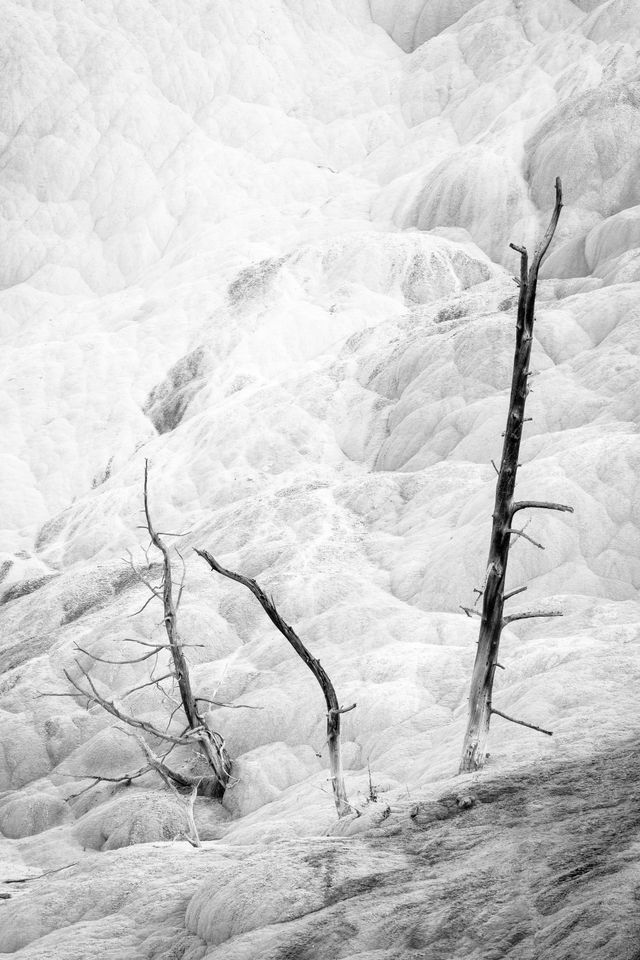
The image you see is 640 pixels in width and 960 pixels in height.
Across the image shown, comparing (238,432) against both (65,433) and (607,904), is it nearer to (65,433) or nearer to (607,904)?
(65,433)

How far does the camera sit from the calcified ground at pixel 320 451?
7.04 metres

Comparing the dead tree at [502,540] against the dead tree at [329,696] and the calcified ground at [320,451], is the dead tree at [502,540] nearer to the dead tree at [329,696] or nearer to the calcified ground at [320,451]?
the calcified ground at [320,451]

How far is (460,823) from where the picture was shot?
283 inches

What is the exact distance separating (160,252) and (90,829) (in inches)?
1779

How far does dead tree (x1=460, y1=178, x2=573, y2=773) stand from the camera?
25.4 feet

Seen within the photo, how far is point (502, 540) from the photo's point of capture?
27.2 ft

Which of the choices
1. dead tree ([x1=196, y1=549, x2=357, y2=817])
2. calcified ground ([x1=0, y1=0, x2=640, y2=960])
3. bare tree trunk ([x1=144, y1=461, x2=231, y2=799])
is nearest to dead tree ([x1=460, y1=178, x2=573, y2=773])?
calcified ground ([x1=0, y1=0, x2=640, y2=960])

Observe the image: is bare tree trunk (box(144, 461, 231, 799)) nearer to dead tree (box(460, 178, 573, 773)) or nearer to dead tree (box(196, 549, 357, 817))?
dead tree (box(196, 549, 357, 817))

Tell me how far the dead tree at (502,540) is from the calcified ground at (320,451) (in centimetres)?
46

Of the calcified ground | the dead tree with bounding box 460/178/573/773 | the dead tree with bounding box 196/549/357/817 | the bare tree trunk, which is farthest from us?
the bare tree trunk

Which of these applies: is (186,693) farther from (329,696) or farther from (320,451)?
(320,451)

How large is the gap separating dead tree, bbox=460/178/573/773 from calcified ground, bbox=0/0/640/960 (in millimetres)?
460

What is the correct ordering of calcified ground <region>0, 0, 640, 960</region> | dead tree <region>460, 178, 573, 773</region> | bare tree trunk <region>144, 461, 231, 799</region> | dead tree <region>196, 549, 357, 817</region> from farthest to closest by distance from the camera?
bare tree trunk <region>144, 461, 231, 799</region> → dead tree <region>196, 549, 357, 817</region> → dead tree <region>460, 178, 573, 773</region> → calcified ground <region>0, 0, 640, 960</region>

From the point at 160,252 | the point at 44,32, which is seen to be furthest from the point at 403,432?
the point at 44,32
